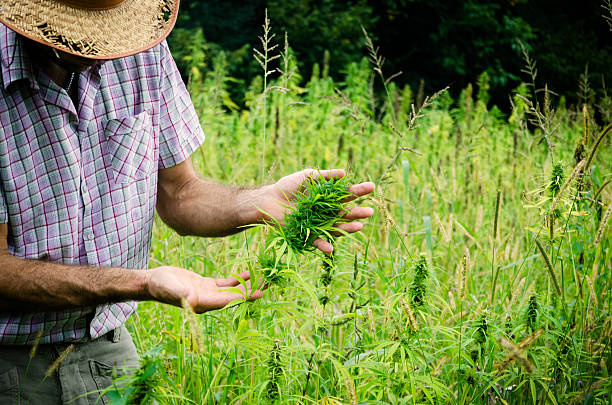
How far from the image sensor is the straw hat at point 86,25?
1794mm

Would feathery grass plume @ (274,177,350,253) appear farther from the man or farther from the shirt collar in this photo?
the shirt collar

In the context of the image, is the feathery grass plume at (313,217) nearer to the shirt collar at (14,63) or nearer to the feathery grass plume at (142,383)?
the feathery grass plume at (142,383)

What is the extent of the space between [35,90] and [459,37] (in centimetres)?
1052

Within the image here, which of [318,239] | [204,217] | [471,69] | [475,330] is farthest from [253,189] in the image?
[471,69]

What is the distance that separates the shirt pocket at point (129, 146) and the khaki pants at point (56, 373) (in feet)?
2.19

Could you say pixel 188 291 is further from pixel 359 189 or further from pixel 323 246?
pixel 359 189

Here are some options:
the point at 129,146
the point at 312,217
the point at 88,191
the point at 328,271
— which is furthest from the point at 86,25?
the point at 328,271

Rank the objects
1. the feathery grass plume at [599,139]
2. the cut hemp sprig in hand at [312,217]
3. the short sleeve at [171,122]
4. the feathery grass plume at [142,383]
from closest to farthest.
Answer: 1. the feathery grass plume at [142,383]
2. the cut hemp sprig in hand at [312,217]
3. the feathery grass plume at [599,139]
4. the short sleeve at [171,122]

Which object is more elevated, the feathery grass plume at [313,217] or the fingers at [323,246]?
the feathery grass plume at [313,217]

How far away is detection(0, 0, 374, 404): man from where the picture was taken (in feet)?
6.03

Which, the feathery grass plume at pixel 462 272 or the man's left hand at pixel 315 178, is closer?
the man's left hand at pixel 315 178

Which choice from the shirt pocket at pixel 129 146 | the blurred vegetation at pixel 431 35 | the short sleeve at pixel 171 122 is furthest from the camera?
the blurred vegetation at pixel 431 35

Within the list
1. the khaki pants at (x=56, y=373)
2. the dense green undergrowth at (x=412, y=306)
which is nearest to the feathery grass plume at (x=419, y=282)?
the dense green undergrowth at (x=412, y=306)

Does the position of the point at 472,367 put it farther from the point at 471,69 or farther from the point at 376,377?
the point at 471,69
